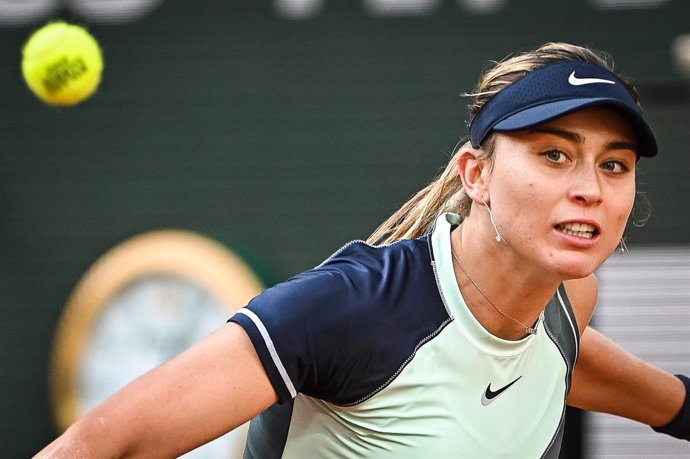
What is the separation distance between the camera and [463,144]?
2.48 metres

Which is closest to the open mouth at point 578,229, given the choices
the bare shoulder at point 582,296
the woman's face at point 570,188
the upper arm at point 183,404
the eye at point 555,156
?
the woman's face at point 570,188

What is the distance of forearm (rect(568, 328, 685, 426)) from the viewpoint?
8.82 feet

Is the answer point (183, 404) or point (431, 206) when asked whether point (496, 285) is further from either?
point (183, 404)


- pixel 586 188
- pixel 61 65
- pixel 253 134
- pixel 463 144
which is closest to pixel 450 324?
pixel 586 188

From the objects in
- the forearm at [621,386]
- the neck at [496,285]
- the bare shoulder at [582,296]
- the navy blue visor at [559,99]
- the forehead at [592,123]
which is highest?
the navy blue visor at [559,99]

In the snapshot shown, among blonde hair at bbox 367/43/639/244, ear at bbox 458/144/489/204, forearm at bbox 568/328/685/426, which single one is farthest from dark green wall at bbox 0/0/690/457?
ear at bbox 458/144/489/204

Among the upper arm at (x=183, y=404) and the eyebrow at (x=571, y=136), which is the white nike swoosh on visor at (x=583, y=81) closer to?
the eyebrow at (x=571, y=136)

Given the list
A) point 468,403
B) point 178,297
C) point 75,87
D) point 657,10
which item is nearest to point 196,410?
point 468,403

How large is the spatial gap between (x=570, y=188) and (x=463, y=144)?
49 centimetres

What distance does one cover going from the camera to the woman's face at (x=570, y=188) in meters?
2.03

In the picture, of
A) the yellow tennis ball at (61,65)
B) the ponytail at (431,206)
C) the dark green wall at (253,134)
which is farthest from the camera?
the dark green wall at (253,134)

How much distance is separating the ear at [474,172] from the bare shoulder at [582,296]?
43cm

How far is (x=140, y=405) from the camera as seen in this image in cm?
184

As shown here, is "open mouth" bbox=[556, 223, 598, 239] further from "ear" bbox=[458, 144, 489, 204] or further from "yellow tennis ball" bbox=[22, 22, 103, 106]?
"yellow tennis ball" bbox=[22, 22, 103, 106]
